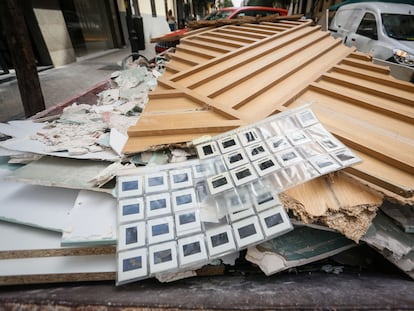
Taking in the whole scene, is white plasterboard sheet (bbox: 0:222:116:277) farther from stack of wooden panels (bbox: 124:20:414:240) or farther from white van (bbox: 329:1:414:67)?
white van (bbox: 329:1:414:67)

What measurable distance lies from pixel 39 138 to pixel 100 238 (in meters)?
1.17

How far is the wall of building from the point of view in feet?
21.4

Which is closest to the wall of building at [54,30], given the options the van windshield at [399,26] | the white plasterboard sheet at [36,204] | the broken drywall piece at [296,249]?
the white plasterboard sheet at [36,204]

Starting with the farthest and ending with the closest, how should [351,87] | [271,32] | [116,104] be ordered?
[271,32] < [116,104] < [351,87]

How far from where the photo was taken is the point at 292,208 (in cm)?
113

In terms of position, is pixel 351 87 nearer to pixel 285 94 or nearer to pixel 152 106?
pixel 285 94

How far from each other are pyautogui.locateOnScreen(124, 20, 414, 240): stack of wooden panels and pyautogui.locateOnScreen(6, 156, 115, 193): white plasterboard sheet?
0.95 ft

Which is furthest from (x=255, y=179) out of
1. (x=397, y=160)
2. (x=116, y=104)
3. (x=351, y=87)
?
(x=116, y=104)

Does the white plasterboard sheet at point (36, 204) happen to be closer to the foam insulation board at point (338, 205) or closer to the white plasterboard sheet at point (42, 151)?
the white plasterboard sheet at point (42, 151)

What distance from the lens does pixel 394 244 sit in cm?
109

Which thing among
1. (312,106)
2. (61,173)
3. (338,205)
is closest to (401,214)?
(338,205)

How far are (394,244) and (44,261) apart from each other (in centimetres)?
173

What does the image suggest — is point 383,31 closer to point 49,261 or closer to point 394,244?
point 394,244

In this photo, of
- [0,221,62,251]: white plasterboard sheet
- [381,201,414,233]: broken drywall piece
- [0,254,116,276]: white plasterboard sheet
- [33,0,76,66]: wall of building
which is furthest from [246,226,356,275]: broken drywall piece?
[33,0,76,66]: wall of building
